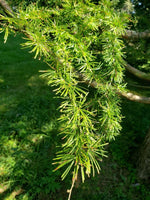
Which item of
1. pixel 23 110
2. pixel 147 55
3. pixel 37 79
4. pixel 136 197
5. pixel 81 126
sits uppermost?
pixel 147 55

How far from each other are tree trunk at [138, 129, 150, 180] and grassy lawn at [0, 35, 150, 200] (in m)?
0.15

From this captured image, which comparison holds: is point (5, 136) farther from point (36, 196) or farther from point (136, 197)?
point (136, 197)

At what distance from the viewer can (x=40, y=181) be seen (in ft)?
9.09

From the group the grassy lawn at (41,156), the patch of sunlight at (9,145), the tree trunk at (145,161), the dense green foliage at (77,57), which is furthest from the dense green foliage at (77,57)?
the patch of sunlight at (9,145)

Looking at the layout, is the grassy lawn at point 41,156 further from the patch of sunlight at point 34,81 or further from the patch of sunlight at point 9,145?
the patch of sunlight at point 34,81

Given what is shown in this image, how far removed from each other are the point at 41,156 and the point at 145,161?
6.18 feet

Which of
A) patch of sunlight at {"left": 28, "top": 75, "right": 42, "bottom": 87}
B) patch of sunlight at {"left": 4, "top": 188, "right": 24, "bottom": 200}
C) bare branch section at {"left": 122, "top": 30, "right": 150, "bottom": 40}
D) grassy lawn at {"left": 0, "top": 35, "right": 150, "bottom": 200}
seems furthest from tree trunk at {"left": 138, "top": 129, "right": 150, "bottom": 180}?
patch of sunlight at {"left": 28, "top": 75, "right": 42, "bottom": 87}

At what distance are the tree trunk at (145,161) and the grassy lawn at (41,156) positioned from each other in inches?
5.8

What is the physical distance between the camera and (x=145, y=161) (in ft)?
9.27

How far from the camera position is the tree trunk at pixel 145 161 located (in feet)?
8.96

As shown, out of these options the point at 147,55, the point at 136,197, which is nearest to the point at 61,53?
the point at 147,55

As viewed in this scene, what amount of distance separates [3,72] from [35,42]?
5.99 m

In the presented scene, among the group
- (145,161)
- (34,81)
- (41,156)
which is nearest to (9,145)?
(41,156)

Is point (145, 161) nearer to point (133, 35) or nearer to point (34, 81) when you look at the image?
point (133, 35)
